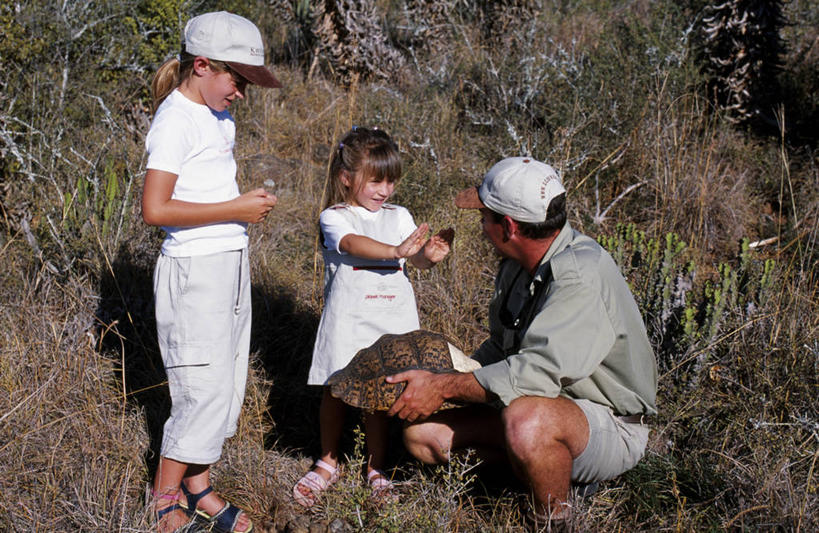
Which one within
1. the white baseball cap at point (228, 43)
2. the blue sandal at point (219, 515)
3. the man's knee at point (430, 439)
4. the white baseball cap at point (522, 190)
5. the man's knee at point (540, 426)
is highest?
the white baseball cap at point (228, 43)

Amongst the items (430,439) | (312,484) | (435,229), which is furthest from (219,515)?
(435,229)

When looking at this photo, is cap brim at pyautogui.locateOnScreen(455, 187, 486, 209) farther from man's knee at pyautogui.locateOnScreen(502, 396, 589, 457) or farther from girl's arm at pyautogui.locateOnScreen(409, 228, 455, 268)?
man's knee at pyautogui.locateOnScreen(502, 396, 589, 457)

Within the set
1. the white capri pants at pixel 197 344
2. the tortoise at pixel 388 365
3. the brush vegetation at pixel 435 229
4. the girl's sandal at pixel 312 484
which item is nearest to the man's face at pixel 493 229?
the tortoise at pixel 388 365

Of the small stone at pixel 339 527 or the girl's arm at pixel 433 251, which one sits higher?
the girl's arm at pixel 433 251

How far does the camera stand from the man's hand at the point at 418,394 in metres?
2.59

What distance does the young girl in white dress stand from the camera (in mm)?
2994

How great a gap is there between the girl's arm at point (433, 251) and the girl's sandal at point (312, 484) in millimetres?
973

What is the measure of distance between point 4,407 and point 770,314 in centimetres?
350

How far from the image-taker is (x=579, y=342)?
96.9 inches

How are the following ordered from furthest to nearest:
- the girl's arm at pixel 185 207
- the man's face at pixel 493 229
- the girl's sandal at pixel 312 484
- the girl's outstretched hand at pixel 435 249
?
the girl's sandal at pixel 312 484 → the girl's outstretched hand at pixel 435 249 → the man's face at pixel 493 229 → the girl's arm at pixel 185 207

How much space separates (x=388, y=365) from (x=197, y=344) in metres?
0.69

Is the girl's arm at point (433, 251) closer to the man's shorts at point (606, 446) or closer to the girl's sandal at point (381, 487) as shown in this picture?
the man's shorts at point (606, 446)

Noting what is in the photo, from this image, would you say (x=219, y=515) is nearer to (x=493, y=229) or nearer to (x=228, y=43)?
(x=493, y=229)

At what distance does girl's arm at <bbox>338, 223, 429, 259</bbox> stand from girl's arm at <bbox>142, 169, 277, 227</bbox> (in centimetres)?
Result: 39
